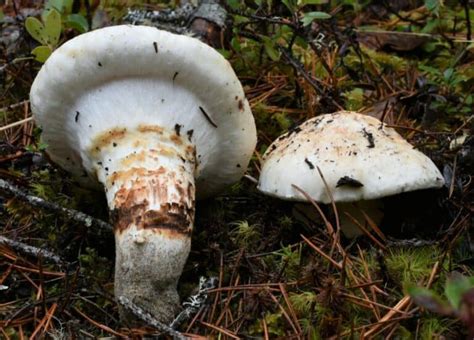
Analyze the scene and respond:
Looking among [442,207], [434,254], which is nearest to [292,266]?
[434,254]

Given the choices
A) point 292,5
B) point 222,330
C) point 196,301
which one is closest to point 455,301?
point 222,330

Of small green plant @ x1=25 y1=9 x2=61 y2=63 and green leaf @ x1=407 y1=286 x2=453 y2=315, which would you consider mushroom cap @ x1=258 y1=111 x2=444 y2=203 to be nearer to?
green leaf @ x1=407 y1=286 x2=453 y2=315

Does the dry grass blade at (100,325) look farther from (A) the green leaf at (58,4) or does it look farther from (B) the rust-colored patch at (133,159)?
(A) the green leaf at (58,4)

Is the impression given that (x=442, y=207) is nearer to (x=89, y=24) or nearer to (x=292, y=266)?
(x=292, y=266)

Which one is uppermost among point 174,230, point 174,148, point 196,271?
point 174,148

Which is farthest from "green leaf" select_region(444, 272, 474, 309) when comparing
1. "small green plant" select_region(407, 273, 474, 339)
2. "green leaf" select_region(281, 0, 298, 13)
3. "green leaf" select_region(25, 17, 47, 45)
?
"green leaf" select_region(25, 17, 47, 45)

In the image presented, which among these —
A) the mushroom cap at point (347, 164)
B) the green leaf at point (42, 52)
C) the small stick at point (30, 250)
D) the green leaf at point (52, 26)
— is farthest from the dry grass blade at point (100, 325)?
the green leaf at point (52, 26)

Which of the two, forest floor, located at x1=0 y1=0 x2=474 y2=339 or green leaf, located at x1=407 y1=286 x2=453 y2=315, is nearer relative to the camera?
green leaf, located at x1=407 y1=286 x2=453 y2=315
